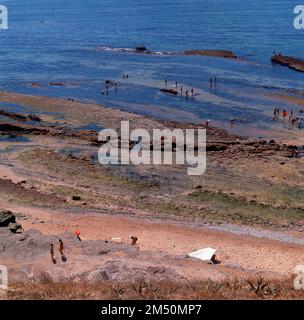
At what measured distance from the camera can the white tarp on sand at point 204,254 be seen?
24.2 meters

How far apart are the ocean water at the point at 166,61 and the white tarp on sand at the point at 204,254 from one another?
87.9 ft

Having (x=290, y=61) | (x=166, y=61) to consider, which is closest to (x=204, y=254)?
(x=290, y=61)

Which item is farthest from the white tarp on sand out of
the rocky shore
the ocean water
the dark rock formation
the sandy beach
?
the dark rock formation

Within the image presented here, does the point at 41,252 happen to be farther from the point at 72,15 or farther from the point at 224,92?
the point at 72,15

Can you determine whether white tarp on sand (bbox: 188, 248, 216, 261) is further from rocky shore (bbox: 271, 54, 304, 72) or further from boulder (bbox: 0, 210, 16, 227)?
rocky shore (bbox: 271, 54, 304, 72)

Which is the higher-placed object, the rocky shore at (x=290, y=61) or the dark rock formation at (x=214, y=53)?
the dark rock formation at (x=214, y=53)

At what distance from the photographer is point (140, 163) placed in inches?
1583

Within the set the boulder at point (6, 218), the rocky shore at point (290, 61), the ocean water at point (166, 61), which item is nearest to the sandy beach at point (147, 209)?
the boulder at point (6, 218)

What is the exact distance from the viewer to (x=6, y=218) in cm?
2786

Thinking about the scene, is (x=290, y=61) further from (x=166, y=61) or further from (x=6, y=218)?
(x=6, y=218)

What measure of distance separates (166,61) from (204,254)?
6282cm

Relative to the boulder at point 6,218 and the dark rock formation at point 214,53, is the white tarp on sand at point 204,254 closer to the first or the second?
the boulder at point 6,218

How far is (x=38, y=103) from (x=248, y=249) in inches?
1589
